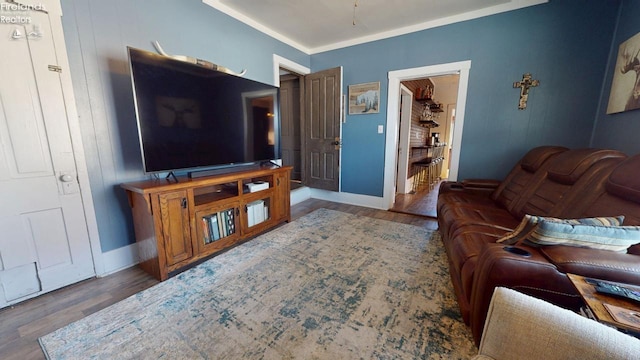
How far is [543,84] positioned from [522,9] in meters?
0.85

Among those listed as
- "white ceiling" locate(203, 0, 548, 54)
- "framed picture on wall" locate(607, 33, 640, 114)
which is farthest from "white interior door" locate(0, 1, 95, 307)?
"framed picture on wall" locate(607, 33, 640, 114)

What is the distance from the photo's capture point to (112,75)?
1.81 meters

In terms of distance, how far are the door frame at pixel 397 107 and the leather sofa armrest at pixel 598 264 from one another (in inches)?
90.7

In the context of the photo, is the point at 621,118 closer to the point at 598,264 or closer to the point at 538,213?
the point at 538,213

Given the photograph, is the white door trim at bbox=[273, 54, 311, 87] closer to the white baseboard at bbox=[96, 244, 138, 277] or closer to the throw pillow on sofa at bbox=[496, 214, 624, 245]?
the white baseboard at bbox=[96, 244, 138, 277]

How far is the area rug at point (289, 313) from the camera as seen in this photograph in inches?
47.1

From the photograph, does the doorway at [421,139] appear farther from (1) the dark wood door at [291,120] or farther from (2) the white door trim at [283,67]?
(1) the dark wood door at [291,120]

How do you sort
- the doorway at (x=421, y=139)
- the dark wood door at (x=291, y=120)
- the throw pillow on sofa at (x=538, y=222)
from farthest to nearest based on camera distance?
the dark wood door at (x=291, y=120) → the doorway at (x=421, y=139) → the throw pillow on sofa at (x=538, y=222)

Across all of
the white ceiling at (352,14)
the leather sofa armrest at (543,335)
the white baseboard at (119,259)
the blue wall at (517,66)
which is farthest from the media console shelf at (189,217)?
the blue wall at (517,66)

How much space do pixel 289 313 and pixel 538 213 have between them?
1.95 meters

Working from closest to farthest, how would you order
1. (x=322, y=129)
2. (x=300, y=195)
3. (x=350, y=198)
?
(x=322, y=129) < (x=350, y=198) < (x=300, y=195)

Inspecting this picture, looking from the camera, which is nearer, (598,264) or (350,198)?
(598,264)

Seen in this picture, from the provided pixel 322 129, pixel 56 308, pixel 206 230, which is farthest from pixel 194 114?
pixel 322 129

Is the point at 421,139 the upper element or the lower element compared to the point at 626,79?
lower
